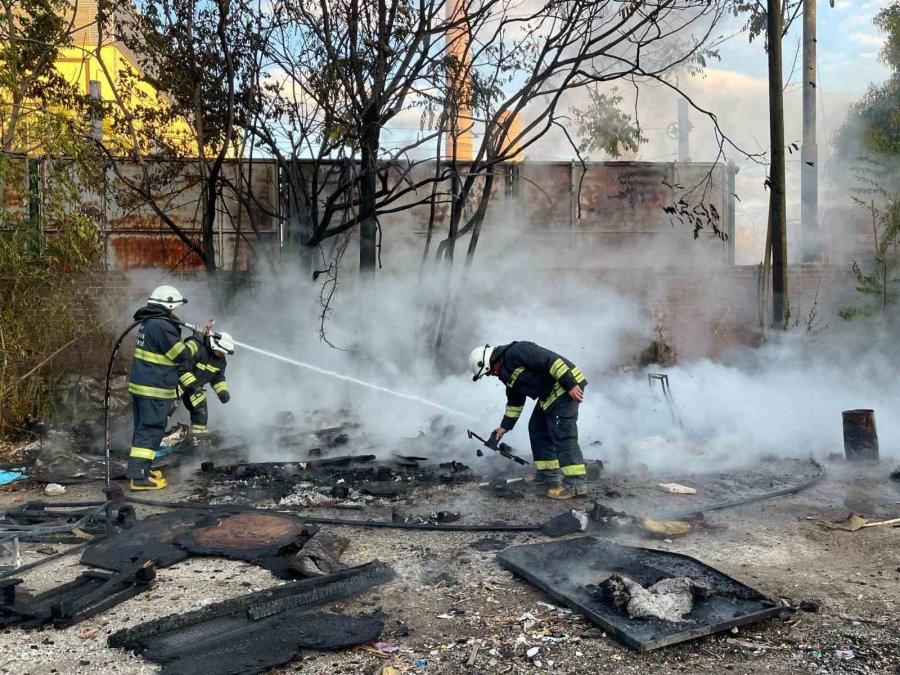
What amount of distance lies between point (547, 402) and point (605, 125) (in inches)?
198

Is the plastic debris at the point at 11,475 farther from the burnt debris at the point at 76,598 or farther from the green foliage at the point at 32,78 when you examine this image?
the green foliage at the point at 32,78

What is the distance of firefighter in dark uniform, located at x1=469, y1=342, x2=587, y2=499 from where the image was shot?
6.41 metres

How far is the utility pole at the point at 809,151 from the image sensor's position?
1279cm

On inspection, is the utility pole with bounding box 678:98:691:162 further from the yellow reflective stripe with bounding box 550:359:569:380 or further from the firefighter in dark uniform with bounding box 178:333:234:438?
the firefighter in dark uniform with bounding box 178:333:234:438

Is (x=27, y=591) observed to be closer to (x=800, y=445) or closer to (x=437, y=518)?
(x=437, y=518)

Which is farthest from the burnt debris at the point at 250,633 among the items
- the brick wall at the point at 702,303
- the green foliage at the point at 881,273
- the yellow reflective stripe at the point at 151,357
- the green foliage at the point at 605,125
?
the green foliage at the point at 881,273

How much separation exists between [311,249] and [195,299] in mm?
1828

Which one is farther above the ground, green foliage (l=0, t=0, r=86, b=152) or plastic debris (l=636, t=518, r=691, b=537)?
green foliage (l=0, t=0, r=86, b=152)

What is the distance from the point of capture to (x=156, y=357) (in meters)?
6.69

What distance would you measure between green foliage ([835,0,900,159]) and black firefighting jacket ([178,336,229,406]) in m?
11.6

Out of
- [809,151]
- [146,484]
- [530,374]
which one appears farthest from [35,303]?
[809,151]

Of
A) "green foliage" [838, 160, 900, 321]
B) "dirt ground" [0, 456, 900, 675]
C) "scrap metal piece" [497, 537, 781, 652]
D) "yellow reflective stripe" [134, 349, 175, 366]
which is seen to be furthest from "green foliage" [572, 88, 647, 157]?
"scrap metal piece" [497, 537, 781, 652]

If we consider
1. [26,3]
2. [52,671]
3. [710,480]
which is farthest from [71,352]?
[710,480]

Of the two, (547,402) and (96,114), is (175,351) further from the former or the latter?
(96,114)
